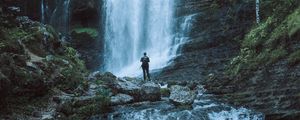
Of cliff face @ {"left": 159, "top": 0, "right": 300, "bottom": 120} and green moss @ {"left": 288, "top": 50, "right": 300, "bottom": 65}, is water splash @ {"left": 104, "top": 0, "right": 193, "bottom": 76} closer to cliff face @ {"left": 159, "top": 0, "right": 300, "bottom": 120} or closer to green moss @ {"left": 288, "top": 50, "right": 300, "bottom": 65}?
cliff face @ {"left": 159, "top": 0, "right": 300, "bottom": 120}

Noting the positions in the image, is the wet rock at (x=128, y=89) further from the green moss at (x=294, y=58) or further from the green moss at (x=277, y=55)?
the green moss at (x=294, y=58)

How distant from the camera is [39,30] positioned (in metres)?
16.6

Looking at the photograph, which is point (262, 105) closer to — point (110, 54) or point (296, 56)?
point (296, 56)

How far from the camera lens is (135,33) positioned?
2989 centimetres

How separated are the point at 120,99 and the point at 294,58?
487 centimetres

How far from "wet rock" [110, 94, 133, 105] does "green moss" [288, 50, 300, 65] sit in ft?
14.8

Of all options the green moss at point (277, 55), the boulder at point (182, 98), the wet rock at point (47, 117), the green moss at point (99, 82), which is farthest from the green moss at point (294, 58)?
the wet rock at point (47, 117)

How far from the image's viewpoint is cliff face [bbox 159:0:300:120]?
11.4 metres

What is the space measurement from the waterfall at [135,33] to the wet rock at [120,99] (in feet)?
40.4

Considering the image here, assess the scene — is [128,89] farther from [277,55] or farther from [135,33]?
[135,33]

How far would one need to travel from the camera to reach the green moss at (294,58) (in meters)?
12.1

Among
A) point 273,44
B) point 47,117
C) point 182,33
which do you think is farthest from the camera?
point 182,33

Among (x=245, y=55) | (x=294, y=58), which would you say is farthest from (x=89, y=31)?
(x=294, y=58)

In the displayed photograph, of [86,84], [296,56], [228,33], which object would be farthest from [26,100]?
[228,33]
